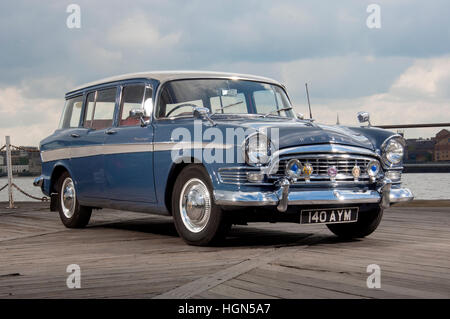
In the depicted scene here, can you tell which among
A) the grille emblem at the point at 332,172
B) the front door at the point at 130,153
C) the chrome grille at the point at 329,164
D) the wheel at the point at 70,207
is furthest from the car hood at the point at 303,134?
the wheel at the point at 70,207

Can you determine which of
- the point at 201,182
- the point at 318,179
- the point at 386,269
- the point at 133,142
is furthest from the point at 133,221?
the point at 386,269

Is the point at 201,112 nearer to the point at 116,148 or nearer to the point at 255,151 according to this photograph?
the point at 255,151

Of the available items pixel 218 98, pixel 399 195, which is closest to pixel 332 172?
pixel 399 195

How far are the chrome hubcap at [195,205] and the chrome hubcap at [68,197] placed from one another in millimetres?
2672

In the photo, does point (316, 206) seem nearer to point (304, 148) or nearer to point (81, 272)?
point (304, 148)

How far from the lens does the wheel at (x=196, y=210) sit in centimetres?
548

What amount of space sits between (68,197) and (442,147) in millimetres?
5594

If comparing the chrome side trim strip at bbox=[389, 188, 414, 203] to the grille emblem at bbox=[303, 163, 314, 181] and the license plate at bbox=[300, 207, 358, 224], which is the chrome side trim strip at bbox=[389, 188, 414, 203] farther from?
the grille emblem at bbox=[303, 163, 314, 181]

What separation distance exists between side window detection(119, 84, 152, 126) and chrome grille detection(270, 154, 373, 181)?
2.04 m

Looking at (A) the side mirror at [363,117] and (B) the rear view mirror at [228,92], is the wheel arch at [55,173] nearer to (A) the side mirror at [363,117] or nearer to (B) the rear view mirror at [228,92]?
(B) the rear view mirror at [228,92]

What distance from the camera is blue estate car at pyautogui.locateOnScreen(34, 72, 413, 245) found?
5316 millimetres

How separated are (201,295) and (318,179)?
7.35 ft

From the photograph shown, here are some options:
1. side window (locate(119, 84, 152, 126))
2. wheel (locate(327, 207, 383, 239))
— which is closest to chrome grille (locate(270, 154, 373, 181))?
wheel (locate(327, 207, 383, 239))
